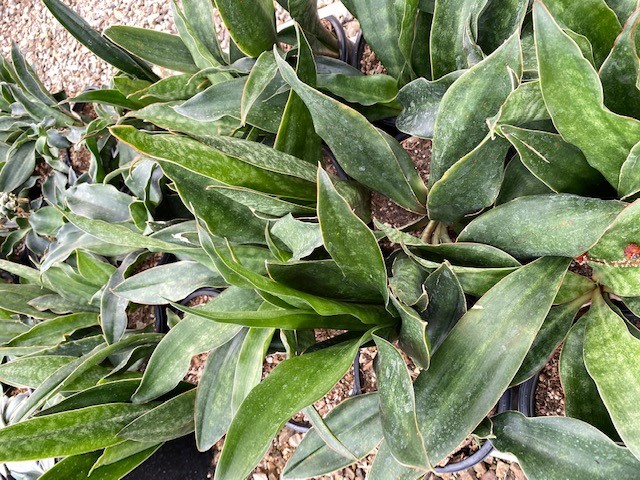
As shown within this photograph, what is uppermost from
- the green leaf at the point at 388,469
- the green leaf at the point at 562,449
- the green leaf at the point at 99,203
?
the green leaf at the point at 99,203

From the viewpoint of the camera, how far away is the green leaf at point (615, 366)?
61cm

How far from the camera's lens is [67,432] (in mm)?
879

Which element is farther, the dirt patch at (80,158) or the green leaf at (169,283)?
the dirt patch at (80,158)

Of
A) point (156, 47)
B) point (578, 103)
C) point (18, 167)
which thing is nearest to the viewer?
point (578, 103)

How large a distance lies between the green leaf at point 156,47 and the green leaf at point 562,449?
0.90 meters

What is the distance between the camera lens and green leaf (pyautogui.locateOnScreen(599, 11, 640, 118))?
62 centimetres

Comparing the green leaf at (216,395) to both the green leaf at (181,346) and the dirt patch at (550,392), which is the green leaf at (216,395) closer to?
the green leaf at (181,346)

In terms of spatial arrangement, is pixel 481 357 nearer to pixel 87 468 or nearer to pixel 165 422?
pixel 165 422

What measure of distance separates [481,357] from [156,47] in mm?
876

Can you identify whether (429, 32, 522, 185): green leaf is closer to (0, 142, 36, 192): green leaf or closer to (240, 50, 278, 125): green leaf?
(240, 50, 278, 125): green leaf

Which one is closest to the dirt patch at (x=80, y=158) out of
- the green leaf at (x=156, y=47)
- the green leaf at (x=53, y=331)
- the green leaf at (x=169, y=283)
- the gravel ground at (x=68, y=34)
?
the gravel ground at (x=68, y=34)

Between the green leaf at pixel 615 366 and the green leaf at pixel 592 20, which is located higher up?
the green leaf at pixel 592 20

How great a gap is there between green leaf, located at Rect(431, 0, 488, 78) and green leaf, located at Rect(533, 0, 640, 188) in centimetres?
14

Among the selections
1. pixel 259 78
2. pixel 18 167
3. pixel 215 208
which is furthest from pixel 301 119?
pixel 18 167
